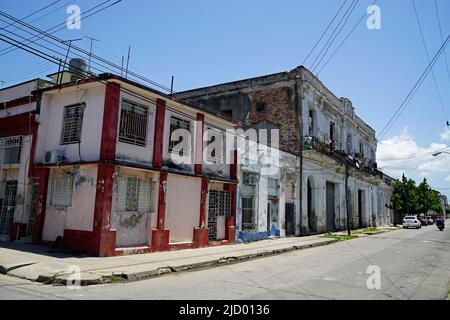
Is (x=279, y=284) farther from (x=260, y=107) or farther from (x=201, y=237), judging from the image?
(x=260, y=107)

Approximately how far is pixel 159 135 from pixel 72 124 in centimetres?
322

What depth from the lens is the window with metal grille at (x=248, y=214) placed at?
18125mm

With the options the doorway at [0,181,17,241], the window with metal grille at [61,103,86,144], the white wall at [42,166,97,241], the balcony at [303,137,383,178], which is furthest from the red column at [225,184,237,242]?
the doorway at [0,181,17,241]

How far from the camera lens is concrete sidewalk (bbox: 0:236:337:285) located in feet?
27.0

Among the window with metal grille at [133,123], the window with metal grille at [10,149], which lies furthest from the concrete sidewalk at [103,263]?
the window with metal grille at [133,123]

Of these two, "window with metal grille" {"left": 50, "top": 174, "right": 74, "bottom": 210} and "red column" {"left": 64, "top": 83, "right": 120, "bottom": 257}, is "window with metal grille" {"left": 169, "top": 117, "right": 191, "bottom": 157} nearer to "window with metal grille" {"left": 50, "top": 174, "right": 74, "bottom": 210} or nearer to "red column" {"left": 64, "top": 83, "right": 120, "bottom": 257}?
"red column" {"left": 64, "top": 83, "right": 120, "bottom": 257}

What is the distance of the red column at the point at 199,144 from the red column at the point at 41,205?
5849 mm

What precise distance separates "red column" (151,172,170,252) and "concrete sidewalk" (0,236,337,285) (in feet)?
1.30

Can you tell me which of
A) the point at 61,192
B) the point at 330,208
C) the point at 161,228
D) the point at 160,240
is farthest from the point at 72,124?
the point at 330,208

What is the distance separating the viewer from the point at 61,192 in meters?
12.9

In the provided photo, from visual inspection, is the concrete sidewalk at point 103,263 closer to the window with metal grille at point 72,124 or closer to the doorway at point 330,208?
the window with metal grille at point 72,124

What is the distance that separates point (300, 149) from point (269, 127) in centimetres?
286
